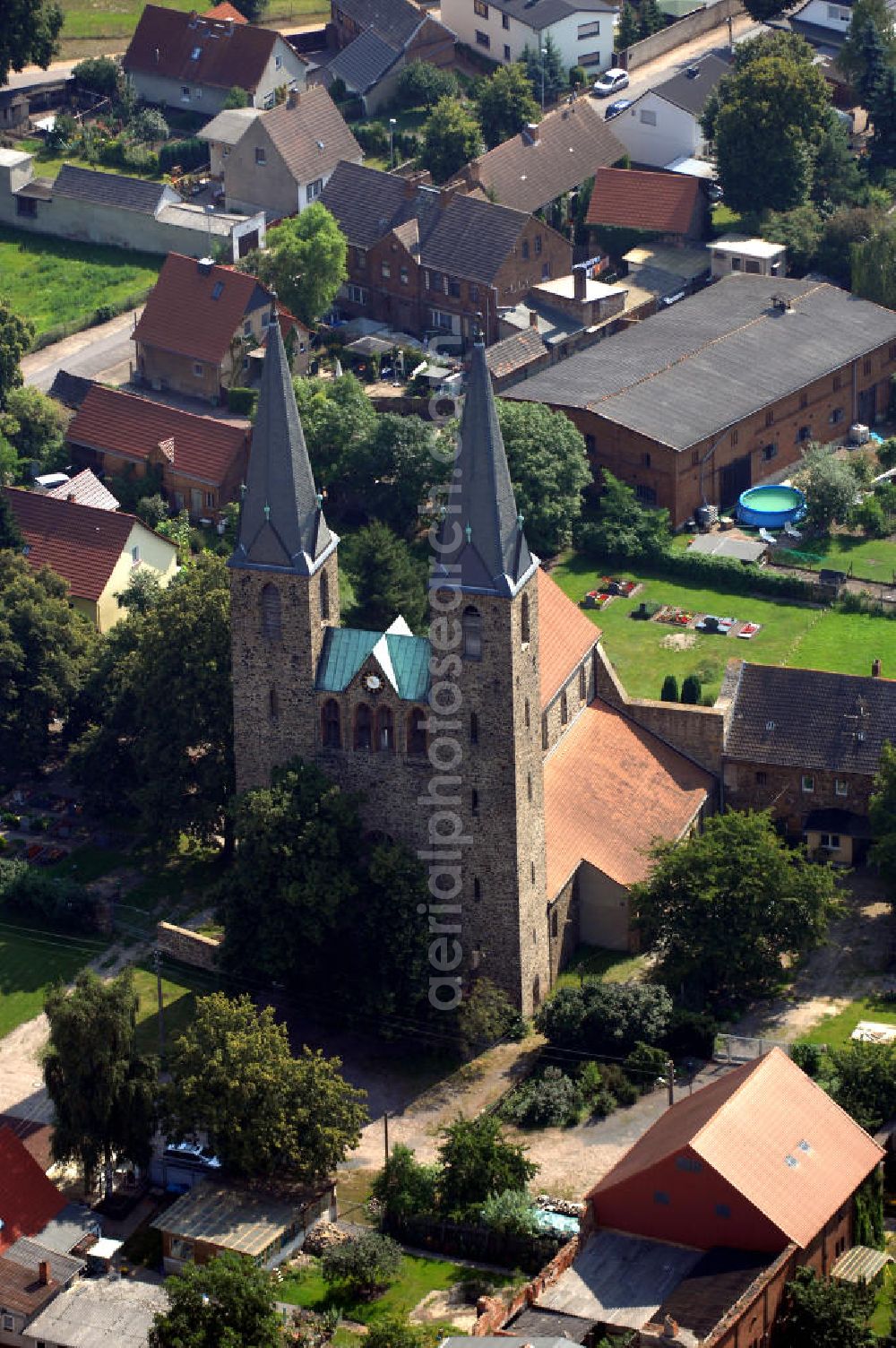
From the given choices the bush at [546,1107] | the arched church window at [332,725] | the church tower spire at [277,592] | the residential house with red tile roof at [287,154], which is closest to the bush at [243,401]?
the residential house with red tile roof at [287,154]

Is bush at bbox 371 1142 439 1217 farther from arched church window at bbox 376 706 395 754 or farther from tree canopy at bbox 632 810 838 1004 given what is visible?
arched church window at bbox 376 706 395 754

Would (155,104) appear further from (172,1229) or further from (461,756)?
(172,1229)

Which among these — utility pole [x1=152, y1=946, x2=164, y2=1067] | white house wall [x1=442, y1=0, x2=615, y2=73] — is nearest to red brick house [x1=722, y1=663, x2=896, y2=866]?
utility pole [x1=152, y1=946, x2=164, y2=1067]

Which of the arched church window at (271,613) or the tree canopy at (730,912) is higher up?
the arched church window at (271,613)

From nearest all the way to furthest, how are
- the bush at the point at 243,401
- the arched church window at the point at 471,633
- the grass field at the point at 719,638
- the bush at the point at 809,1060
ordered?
the arched church window at the point at 471,633, the bush at the point at 809,1060, the grass field at the point at 719,638, the bush at the point at 243,401

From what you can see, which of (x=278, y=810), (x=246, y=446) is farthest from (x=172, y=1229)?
(x=246, y=446)

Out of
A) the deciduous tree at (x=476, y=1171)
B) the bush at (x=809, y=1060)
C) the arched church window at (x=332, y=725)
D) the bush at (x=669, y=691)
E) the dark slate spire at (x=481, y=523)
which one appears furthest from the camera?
the bush at (x=669, y=691)

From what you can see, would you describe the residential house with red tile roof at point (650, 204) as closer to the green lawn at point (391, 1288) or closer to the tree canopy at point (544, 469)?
the tree canopy at point (544, 469)

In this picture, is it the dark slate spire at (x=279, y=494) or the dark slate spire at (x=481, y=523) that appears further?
the dark slate spire at (x=279, y=494)
